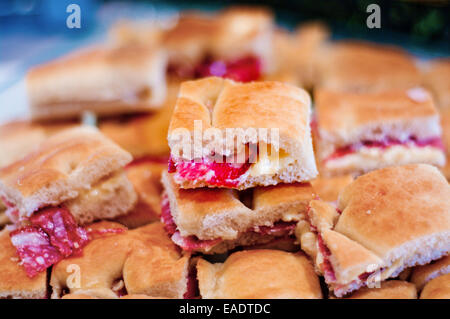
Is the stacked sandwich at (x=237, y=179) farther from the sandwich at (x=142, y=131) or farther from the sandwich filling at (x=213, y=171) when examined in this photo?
the sandwich at (x=142, y=131)

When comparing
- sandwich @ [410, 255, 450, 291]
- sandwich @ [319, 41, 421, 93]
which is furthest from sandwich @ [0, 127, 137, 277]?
sandwich @ [319, 41, 421, 93]

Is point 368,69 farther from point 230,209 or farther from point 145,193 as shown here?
point 230,209

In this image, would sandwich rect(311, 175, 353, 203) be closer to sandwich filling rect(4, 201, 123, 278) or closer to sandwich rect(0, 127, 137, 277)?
sandwich rect(0, 127, 137, 277)

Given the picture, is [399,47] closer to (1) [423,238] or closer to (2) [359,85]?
(2) [359,85]

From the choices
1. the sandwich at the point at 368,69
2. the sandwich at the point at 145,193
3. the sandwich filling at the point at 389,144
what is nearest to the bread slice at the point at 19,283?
the sandwich at the point at 145,193

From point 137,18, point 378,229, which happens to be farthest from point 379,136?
point 137,18
